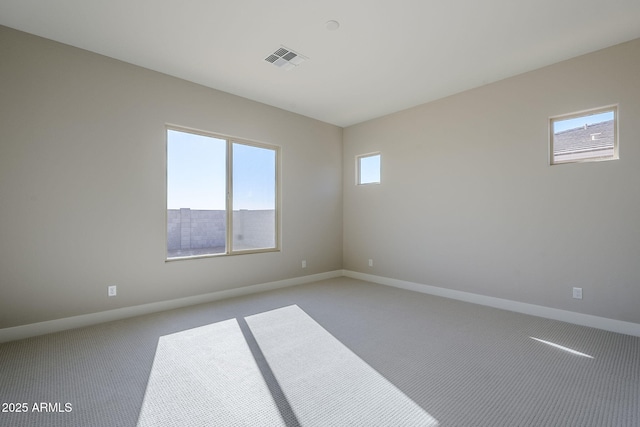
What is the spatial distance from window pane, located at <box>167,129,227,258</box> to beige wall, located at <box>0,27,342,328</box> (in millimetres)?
150

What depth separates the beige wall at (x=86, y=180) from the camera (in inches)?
108

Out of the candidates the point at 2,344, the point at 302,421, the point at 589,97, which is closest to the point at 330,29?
the point at 589,97

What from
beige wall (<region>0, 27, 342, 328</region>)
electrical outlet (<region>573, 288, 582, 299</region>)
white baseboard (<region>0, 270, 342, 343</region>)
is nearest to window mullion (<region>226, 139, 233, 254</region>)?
beige wall (<region>0, 27, 342, 328</region>)

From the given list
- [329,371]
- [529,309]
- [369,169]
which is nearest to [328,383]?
[329,371]

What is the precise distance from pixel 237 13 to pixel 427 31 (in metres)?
1.74

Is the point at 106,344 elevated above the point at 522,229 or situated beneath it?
situated beneath

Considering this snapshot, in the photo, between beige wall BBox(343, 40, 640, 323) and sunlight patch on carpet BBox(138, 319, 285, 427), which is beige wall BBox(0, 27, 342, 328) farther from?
beige wall BBox(343, 40, 640, 323)

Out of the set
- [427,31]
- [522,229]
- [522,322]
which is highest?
[427,31]

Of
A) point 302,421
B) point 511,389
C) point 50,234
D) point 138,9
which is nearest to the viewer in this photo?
point 302,421

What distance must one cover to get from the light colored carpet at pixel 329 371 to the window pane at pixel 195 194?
93cm

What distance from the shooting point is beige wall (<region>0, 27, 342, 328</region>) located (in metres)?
2.75

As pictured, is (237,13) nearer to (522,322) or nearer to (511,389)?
(511,389)

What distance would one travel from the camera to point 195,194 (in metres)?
3.92

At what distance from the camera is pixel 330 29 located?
2740mm
